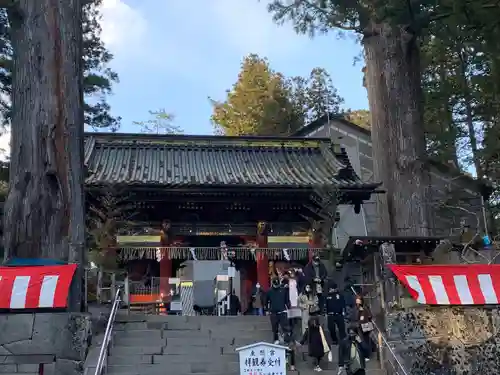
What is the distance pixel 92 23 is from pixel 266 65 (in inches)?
554

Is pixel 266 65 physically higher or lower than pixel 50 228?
higher

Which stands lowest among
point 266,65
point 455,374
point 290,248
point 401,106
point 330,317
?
point 455,374

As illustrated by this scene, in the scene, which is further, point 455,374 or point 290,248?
point 290,248

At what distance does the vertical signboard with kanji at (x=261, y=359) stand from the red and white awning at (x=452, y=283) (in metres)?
3.13

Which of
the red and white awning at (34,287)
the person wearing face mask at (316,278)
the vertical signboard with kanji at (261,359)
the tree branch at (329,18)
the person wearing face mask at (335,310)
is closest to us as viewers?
the vertical signboard with kanji at (261,359)

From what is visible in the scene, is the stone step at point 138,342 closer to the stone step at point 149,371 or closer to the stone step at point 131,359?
the stone step at point 131,359

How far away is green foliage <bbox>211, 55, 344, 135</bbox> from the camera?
34.3m

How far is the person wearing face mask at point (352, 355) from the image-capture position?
8.71m

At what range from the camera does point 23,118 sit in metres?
10.7

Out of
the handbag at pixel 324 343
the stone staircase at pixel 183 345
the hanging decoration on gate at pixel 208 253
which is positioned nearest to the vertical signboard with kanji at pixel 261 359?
the stone staircase at pixel 183 345

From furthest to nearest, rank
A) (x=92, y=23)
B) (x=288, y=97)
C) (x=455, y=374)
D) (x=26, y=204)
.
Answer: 1. (x=288, y=97)
2. (x=92, y=23)
3. (x=26, y=204)
4. (x=455, y=374)

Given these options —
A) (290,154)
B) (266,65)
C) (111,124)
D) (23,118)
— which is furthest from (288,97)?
(23,118)

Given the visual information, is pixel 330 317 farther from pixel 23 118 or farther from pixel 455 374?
pixel 23 118

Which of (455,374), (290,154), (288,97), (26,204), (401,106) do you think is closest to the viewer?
(455,374)
